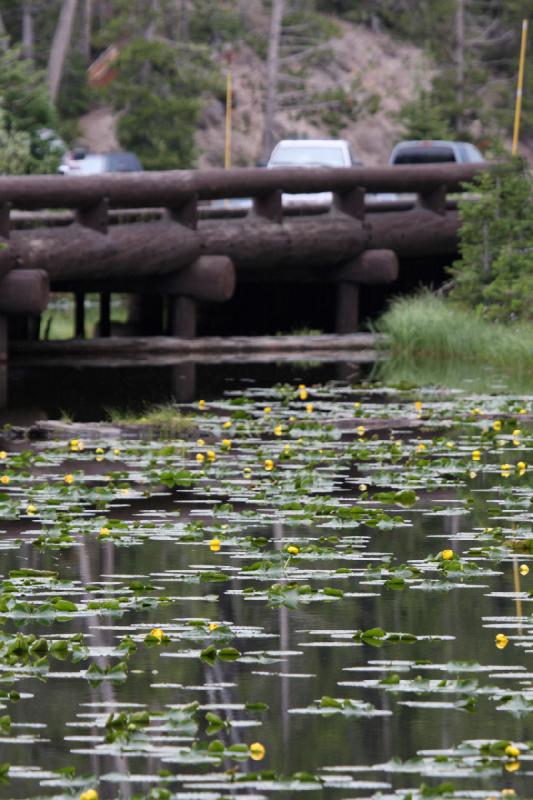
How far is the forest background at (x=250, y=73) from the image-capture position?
47188 millimetres

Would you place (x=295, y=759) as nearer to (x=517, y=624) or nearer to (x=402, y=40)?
(x=517, y=624)

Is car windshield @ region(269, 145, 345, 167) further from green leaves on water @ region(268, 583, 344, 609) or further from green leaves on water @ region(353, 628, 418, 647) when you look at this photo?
green leaves on water @ region(353, 628, 418, 647)

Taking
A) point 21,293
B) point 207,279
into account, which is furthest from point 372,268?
point 21,293

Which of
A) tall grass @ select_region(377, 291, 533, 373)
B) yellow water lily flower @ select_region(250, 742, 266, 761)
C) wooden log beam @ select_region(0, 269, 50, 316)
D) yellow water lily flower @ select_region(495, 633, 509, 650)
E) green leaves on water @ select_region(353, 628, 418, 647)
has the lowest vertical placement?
tall grass @ select_region(377, 291, 533, 373)

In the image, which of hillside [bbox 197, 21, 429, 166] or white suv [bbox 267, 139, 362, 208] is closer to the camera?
white suv [bbox 267, 139, 362, 208]

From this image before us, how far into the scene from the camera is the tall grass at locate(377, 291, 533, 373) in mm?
20500

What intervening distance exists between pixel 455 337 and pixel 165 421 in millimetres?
7069

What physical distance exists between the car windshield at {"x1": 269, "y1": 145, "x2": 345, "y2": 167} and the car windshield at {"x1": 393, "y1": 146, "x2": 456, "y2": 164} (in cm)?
358

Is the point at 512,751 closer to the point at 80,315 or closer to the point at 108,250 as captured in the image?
the point at 108,250

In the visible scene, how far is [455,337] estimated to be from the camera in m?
21.7

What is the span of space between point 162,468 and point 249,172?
11392mm

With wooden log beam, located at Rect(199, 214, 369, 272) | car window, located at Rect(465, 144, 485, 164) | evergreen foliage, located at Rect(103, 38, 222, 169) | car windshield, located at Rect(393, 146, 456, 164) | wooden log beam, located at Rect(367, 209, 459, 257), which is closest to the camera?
wooden log beam, located at Rect(199, 214, 369, 272)

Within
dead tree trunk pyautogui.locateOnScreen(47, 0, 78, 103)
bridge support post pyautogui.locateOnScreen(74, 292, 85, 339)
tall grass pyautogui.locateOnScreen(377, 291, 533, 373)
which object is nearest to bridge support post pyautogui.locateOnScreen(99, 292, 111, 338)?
bridge support post pyautogui.locateOnScreen(74, 292, 85, 339)

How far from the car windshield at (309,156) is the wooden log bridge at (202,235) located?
19.4 feet
